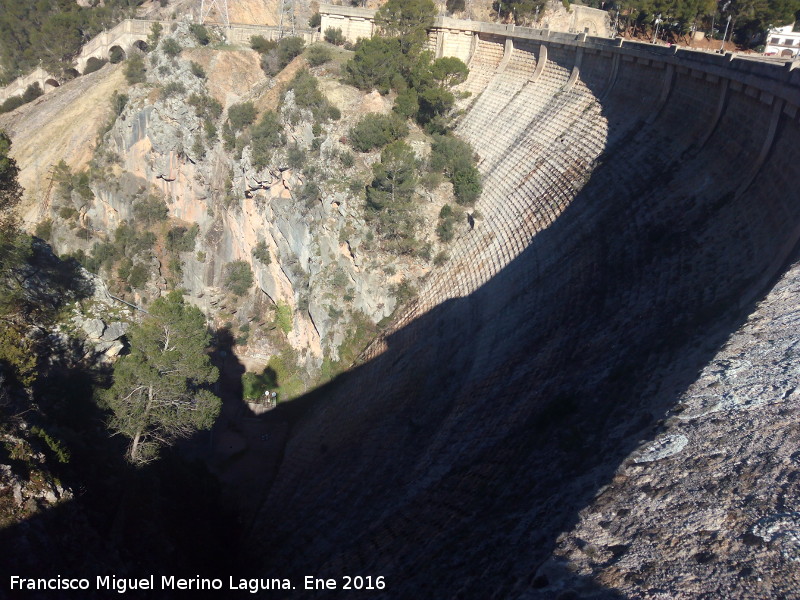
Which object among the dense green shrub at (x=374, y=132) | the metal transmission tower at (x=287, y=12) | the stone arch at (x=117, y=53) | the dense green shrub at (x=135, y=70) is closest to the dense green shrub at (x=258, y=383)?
the dense green shrub at (x=374, y=132)

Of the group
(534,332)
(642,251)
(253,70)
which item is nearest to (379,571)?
(534,332)

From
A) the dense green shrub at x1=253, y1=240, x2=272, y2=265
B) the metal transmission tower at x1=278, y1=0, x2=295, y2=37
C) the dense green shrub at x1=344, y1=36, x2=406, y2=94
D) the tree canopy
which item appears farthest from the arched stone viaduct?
the dense green shrub at x1=253, y1=240, x2=272, y2=265

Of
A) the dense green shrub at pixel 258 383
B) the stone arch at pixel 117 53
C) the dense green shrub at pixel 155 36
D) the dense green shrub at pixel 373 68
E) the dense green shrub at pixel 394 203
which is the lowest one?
the dense green shrub at pixel 258 383

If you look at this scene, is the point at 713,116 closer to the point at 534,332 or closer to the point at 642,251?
the point at 642,251

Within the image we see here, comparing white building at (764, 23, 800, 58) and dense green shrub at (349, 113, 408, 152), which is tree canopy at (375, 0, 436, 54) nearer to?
dense green shrub at (349, 113, 408, 152)

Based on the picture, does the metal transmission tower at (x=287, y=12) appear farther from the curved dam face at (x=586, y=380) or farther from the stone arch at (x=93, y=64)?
the curved dam face at (x=586, y=380)

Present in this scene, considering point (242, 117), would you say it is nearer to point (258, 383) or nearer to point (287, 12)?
point (258, 383)
